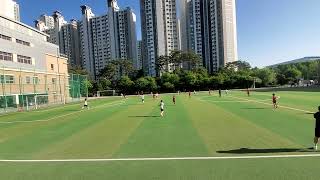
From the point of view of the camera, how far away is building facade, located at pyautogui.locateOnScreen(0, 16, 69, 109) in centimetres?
6434

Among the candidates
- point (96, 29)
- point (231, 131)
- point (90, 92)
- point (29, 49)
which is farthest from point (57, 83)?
point (96, 29)

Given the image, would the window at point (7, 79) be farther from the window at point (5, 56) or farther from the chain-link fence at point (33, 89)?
the window at point (5, 56)

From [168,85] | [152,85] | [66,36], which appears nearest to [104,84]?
[152,85]

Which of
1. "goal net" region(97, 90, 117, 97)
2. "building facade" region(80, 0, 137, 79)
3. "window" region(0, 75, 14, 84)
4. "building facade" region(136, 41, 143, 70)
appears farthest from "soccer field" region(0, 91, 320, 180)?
"building facade" region(136, 41, 143, 70)

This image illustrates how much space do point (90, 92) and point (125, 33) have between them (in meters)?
39.4

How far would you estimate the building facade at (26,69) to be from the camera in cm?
6434

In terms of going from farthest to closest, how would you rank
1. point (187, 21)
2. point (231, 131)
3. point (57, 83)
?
point (187, 21), point (57, 83), point (231, 131)

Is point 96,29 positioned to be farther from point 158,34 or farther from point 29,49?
point 29,49

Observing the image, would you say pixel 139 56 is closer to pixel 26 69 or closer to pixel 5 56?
pixel 26 69

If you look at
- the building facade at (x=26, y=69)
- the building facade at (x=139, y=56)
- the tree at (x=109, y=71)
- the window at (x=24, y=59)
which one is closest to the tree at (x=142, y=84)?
the tree at (x=109, y=71)

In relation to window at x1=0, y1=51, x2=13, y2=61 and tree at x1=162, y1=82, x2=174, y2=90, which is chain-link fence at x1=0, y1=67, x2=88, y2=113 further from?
tree at x1=162, y1=82, x2=174, y2=90

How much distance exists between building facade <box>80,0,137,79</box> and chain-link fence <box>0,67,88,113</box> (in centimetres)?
6905

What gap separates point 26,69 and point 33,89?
168 inches

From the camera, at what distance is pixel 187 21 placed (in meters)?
166
